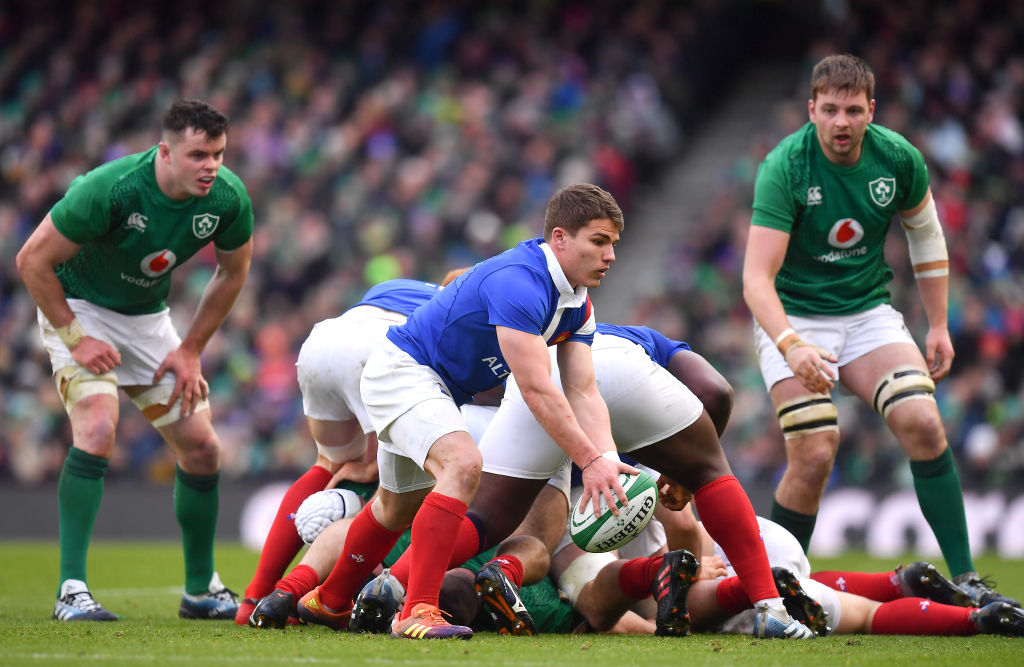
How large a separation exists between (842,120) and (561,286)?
1767mm

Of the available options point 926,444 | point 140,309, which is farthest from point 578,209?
point 140,309

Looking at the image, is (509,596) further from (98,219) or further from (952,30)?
(952,30)

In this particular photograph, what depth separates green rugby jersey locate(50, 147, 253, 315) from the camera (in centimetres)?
618

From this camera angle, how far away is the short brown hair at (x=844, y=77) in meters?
5.77

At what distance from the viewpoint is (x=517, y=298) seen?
4.78 m

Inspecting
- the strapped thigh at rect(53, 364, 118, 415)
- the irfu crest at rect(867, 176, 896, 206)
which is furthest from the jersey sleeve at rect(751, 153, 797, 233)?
the strapped thigh at rect(53, 364, 118, 415)

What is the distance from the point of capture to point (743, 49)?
741 inches

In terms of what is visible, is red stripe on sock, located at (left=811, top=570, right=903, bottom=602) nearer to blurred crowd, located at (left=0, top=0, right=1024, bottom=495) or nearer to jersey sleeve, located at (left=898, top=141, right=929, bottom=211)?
jersey sleeve, located at (left=898, top=141, right=929, bottom=211)

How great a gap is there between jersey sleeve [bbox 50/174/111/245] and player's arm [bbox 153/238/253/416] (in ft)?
2.29

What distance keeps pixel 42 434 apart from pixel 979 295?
407 inches

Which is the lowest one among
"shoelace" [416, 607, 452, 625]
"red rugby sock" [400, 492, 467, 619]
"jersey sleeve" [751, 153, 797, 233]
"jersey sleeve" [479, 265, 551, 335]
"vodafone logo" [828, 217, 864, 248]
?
"shoelace" [416, 607, 452, 625]

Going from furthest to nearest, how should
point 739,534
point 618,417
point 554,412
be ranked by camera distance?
1. point 618,417
2. point 739,534
3. point 554,412

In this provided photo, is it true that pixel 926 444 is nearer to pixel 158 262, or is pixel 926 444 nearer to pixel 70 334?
pixel 158 262

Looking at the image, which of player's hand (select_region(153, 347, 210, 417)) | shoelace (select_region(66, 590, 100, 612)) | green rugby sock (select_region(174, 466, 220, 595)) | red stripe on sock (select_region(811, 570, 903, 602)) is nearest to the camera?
red stripe on sock (select_region(811, 570, 903, 602))
